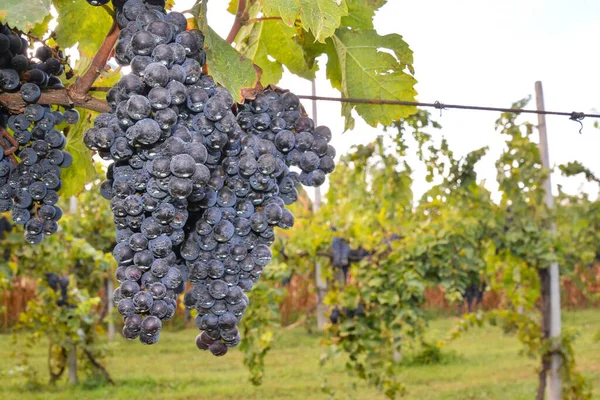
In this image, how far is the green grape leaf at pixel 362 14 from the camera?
5.36 feet

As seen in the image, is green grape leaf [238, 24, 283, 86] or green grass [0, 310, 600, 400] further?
green grass [0, 310, 600, 400]

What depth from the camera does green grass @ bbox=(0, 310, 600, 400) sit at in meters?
7.36

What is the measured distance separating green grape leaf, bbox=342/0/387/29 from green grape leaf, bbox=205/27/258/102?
49 cm

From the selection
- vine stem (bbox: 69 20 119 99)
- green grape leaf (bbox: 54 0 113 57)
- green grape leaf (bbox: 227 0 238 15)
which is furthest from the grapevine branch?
green grape leaf (bbox: 227 0 238 15)

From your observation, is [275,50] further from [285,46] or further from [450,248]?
[450,248]

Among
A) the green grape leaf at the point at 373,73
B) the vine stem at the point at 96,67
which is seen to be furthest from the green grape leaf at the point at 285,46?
the vine stem at the point at 96,67

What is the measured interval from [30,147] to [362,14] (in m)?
0.84

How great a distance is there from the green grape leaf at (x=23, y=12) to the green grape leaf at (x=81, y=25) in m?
0.41

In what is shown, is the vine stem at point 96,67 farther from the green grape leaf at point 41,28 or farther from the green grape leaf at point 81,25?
the green grape leaf at point 41,28

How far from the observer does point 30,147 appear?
4.87ft

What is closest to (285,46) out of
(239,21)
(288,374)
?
(239,21)

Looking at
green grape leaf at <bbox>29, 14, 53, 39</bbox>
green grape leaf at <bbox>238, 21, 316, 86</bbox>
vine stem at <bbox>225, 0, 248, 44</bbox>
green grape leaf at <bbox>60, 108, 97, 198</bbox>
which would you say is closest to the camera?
vine stem at <bbox>225, 0, 248, 44</bbox>

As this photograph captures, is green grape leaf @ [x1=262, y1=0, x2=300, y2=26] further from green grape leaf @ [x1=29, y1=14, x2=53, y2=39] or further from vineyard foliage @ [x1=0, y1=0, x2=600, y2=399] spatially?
vineyard foliage @ [x1=0, y1=0, x2=600, y2=399]

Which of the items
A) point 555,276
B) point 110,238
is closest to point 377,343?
point 555,276
